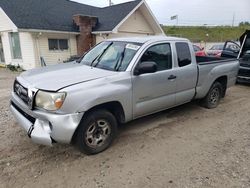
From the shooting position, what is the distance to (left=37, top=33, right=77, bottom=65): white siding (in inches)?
571

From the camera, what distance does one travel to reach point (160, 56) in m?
4.49

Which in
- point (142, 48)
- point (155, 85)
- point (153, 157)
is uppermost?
point (142, 48)

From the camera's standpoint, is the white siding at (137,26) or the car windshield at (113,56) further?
the white siding at (137,26)

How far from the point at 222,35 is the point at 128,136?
5790 centimetres

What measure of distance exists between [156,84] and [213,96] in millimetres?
2501

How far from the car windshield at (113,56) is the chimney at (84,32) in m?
→ 11.9

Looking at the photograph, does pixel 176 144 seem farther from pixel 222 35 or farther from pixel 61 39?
pixel 222 35

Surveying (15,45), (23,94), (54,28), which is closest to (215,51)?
(54,28)

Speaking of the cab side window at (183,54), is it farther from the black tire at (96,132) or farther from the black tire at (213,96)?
the black tire at (96,132)

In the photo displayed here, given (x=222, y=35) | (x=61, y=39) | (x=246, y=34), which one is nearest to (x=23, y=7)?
(x=61, y=39)

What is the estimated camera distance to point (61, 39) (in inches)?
620

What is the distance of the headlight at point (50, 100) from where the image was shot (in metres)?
3.11

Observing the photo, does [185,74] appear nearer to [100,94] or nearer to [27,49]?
[100,94]

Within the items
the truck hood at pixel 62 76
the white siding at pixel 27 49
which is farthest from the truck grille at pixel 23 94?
the white siding at pixel 27 49
